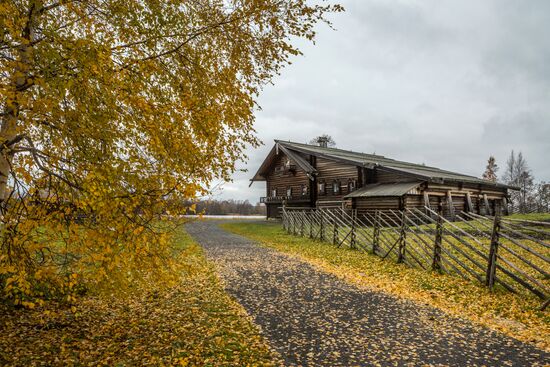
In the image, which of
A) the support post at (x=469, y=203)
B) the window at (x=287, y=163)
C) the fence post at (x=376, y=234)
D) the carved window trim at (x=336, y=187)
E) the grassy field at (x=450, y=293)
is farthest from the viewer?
the window at (x=287, y=163)

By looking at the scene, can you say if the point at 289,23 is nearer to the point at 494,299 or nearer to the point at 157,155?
the point at 157,155

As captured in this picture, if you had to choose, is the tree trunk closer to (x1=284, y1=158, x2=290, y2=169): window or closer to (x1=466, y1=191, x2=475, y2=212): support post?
(x1=284, y1=158, x2=290, y2=169): window

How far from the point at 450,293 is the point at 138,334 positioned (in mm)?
8264

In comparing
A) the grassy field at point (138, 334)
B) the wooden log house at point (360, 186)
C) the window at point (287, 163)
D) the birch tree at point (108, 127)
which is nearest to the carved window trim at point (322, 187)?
the wooden log house at point (360, 186)

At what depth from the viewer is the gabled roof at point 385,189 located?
26.9m

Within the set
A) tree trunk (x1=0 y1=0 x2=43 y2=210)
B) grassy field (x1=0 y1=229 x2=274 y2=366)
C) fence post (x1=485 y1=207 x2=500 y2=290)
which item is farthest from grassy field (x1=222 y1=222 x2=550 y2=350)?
tree trunk (x1=0 y1=0 x2=43 y2=210)

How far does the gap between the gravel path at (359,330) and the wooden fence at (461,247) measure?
307 cm

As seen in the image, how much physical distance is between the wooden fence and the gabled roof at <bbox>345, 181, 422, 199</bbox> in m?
5.26

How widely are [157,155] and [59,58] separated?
1.77 m

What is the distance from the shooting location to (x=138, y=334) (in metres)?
6.80

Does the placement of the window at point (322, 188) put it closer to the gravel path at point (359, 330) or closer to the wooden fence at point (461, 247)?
the wooden fence at point (461, 247)

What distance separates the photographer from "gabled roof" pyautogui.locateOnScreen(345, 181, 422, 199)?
2692 cm

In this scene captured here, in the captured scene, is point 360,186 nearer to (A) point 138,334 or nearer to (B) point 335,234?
(B) point 335,234

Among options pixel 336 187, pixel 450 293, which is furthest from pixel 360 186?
pixel 450 293
